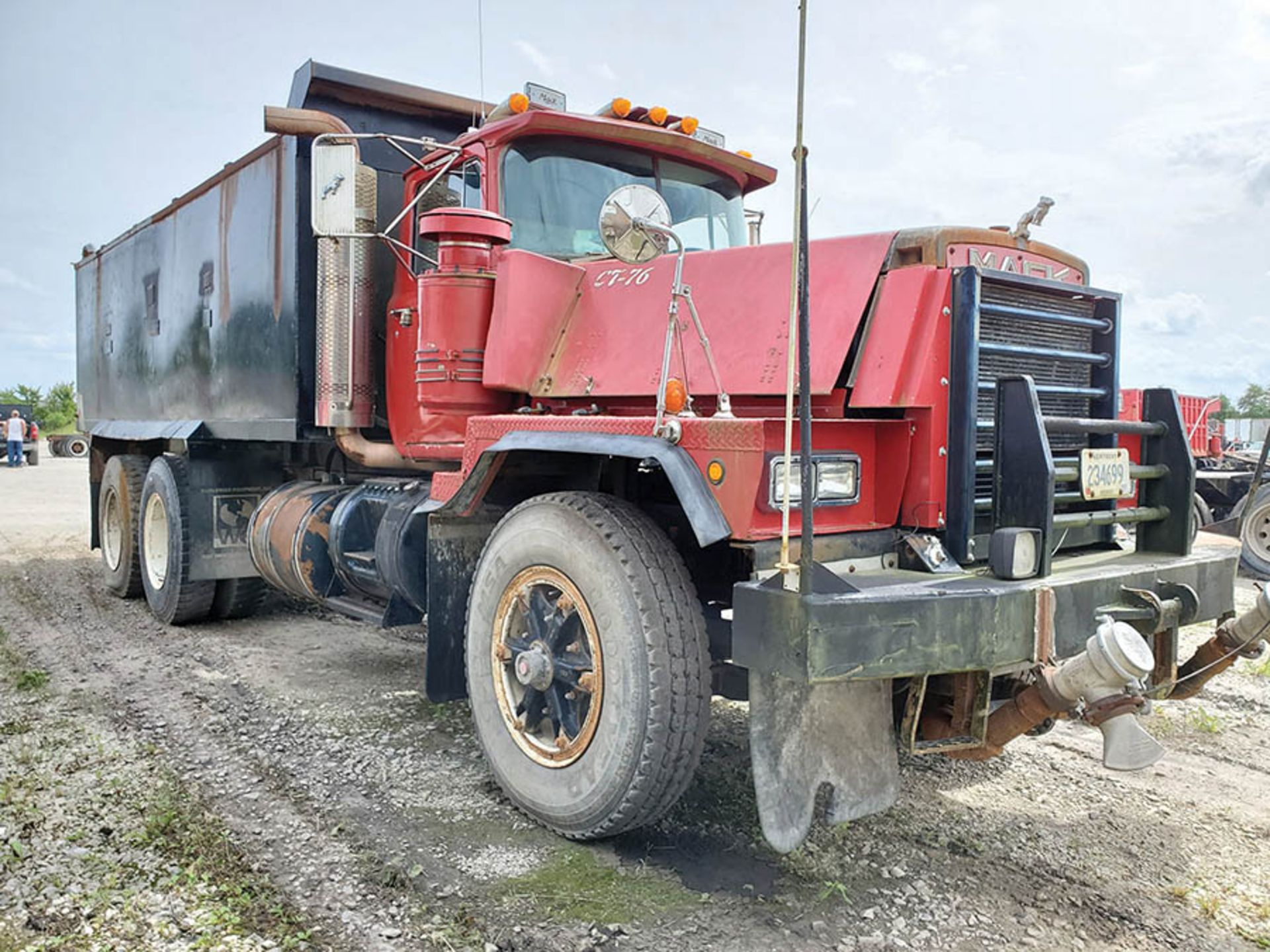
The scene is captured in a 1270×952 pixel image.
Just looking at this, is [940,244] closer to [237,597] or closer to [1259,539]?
[237,597]

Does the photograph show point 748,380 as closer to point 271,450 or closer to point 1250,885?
point 1250,885

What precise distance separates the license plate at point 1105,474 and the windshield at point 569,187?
84.4 inches

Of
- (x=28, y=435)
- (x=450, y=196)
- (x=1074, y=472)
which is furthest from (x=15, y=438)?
(x=1074, y=472)

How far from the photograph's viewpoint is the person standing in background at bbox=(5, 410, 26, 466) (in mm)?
26422

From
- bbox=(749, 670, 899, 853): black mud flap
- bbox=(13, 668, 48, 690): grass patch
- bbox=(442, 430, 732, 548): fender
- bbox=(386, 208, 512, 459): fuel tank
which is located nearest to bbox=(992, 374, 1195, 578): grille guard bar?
bbox=(749, 670, 899, 853): black mud flap

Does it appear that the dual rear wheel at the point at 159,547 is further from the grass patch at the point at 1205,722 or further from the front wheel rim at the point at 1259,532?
the front wheel rim at the point at 1259,532

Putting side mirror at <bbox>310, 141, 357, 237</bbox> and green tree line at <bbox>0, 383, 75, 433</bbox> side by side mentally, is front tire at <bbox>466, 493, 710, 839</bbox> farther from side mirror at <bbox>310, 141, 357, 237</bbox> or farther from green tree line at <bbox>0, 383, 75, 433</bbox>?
green tree line at <bbox>0, 383, 75, 433</bbox>

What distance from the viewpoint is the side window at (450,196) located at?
4754mm

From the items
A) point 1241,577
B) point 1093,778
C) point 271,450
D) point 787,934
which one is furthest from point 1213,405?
point 787,934

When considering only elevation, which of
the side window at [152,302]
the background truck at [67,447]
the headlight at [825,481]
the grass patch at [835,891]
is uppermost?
the side window at [152,302]

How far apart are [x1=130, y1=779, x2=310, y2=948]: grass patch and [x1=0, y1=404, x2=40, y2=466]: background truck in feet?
93.1

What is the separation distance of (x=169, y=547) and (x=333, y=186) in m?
3.59

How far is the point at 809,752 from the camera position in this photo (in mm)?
2980

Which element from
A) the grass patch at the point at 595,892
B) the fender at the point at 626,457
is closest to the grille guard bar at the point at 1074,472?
the fender at the point at 626,457
